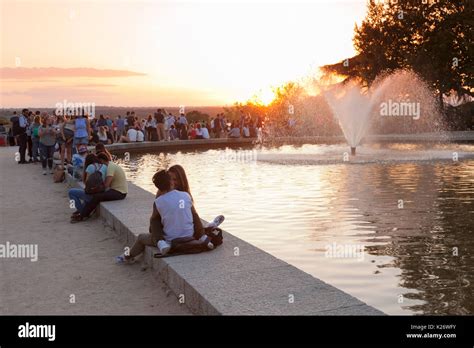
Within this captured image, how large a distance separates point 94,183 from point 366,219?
5356 millimetres

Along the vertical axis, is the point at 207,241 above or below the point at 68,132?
below

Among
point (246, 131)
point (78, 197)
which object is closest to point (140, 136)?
point (246, 131)

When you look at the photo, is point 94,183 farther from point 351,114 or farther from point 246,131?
point 351,114

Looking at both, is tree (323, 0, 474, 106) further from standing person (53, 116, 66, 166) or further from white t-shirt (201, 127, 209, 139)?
standing person (53, 116, 66, 166)

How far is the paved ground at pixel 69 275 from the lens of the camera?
23.0 feet

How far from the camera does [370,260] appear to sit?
29.7 feet

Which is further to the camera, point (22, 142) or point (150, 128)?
point (150, 128)

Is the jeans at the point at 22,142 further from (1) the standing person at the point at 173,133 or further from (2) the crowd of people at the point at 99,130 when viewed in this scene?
(1) the standing person at the point at 173,133

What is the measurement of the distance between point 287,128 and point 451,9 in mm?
19650

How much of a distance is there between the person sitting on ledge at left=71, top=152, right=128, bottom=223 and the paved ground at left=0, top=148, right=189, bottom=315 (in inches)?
8.2

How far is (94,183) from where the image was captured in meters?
12.8

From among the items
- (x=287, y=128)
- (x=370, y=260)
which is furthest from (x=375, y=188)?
(x=287, y=128)

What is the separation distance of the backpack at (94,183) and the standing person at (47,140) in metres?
9.08

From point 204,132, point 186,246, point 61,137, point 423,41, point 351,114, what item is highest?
point 423,41
